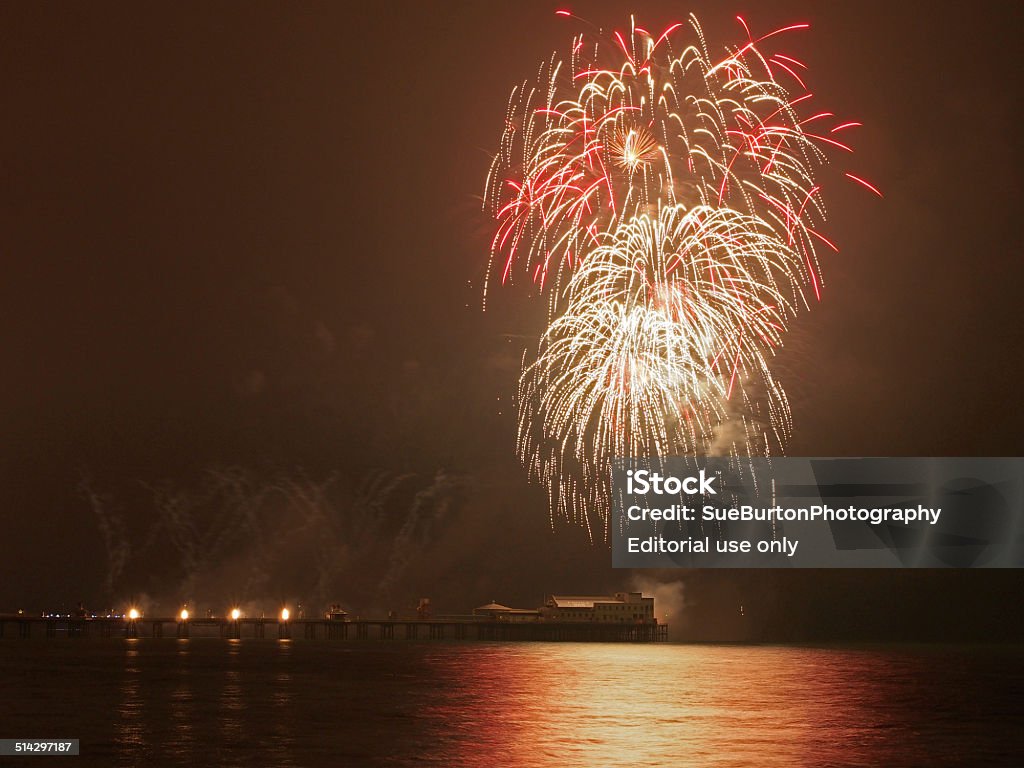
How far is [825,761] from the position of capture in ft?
107

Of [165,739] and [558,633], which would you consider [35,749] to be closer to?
[165,739]

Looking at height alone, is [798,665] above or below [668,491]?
below

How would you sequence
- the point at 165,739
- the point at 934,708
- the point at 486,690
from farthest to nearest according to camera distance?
the point at 486,690 → the point at 934,708 → the point at 165,739

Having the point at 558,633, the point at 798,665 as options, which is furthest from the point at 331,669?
the point at 558,633

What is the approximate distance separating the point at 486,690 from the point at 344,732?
20.2 meters

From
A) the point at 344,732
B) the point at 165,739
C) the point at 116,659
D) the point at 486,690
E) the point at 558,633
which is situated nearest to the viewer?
the point at 165,739

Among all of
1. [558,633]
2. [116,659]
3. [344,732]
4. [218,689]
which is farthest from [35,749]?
[558,633]

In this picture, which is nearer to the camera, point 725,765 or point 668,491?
point 725,765

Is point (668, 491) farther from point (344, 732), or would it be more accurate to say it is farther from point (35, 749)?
point (35, 749)

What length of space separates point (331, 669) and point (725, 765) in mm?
54729

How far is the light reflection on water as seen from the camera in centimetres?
3344

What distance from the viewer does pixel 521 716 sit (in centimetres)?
4400

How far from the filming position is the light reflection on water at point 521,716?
33438 millimetres

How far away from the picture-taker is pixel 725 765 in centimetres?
3131
